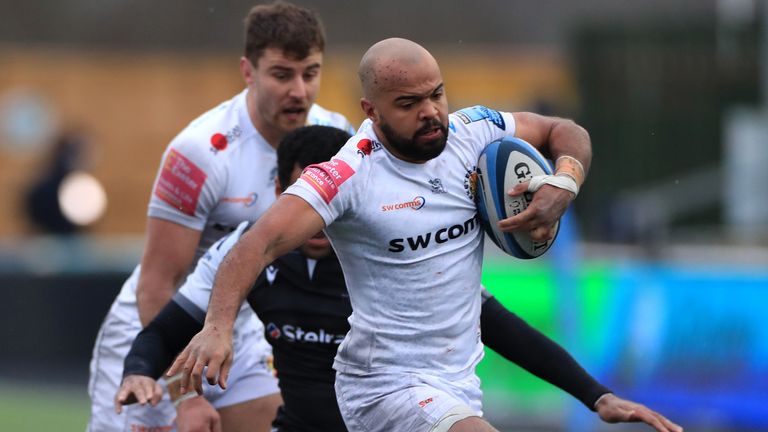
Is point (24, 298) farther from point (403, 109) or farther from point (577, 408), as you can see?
point (403, 109)

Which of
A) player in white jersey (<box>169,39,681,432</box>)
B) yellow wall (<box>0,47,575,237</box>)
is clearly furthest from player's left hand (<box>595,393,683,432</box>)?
yellow wall (<box>0,47,575,237</box>)

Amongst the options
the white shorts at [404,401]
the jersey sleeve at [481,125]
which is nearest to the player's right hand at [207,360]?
the white shorts at [404,401]

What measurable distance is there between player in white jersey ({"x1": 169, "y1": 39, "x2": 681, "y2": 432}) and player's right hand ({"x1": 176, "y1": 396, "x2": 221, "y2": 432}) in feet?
3.35

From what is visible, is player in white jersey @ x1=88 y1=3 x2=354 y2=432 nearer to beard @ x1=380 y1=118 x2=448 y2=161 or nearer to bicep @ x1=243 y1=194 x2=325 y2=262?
beard @ x1=380 y1=118 x2=448 y2=161

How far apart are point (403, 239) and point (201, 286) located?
1215 millimetres

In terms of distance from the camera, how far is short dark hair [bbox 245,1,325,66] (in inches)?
263

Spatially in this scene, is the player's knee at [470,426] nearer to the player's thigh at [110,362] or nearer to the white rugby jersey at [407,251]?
the white rugby jersey at [407,251]

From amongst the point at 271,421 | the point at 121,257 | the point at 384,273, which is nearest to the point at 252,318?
the point at 271,421

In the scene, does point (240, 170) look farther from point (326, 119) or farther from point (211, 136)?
point (326, 119)

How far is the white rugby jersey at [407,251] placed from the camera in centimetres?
524

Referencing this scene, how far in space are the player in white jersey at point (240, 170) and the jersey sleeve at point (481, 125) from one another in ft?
4.27

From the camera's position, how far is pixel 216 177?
6.75 metres

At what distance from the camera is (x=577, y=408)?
12.2 m

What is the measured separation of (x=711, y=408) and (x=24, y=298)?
8.03 metres
